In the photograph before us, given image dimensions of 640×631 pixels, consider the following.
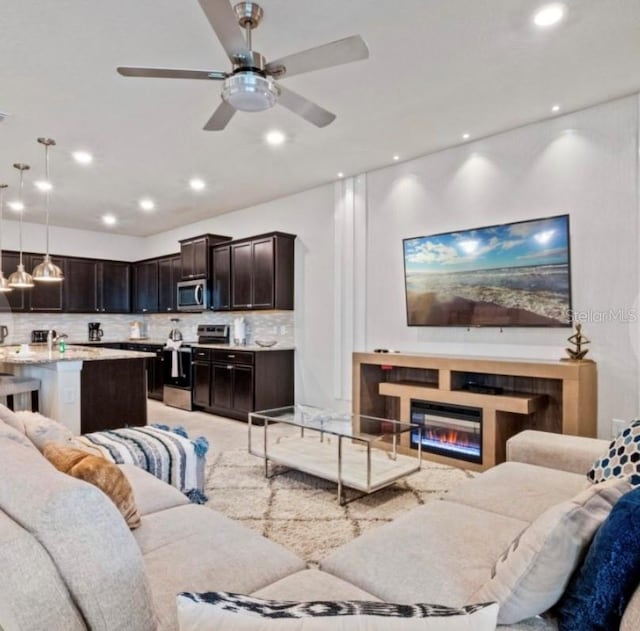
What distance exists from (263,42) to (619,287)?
3.08 meters

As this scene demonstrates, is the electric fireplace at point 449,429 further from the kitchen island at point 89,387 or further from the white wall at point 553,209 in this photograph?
the kitchen island at point 89,387

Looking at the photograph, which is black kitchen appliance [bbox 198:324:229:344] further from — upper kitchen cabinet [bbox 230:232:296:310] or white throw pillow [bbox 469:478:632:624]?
white throw pillow [bbox 469:478:632:624]

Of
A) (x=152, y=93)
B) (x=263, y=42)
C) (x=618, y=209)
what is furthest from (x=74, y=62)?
(x=618, y=209)

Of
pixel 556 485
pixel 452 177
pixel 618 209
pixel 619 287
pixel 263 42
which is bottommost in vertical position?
pixel 556 485

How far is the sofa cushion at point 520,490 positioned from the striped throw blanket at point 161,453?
1639 millimetres

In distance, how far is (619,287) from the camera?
346cm

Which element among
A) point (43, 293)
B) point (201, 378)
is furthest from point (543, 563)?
point (43, 293)

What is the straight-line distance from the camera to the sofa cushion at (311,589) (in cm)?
131

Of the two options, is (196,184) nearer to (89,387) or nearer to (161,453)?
(89,387)

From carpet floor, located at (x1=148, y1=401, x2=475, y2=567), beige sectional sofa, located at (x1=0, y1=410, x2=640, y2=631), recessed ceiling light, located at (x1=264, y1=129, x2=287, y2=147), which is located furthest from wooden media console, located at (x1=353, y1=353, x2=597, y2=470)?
recessed ceiling light, located at (x1=264, y1=129, x2=287, y2=147)

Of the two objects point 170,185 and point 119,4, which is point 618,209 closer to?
point 119,4

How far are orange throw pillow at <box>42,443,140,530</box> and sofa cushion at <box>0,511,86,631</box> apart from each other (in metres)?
0.56

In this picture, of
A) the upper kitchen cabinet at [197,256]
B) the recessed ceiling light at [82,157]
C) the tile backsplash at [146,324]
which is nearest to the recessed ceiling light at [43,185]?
the recessed ceiling light at [82,157]

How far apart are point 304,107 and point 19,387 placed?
3.72 meters
